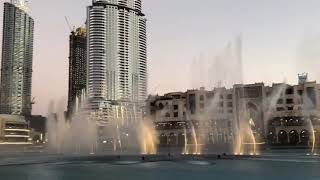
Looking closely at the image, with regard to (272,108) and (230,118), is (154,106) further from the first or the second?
(272,108)

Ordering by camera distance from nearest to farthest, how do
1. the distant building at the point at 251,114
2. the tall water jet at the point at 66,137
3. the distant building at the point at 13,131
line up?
the tall water jet at the point at 66,137 < the distant building at the point at 251,114 < the distant building at the point at 13,131

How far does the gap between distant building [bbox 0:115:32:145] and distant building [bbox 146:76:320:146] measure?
53.6 m

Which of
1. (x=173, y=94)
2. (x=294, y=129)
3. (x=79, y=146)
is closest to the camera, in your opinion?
(x=79, y=146)

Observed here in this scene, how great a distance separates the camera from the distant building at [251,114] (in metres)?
142

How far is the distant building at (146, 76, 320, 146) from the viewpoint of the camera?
142375 millimetres

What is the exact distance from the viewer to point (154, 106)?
174250 millimetres

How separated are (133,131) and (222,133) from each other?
1270 inches

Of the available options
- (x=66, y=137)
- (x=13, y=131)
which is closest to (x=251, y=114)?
(x=66, y=137)

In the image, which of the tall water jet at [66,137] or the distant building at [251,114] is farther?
the distant building at [251,114]

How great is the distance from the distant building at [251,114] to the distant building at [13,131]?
53.6 m

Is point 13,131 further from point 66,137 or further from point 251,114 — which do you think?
point 251,114

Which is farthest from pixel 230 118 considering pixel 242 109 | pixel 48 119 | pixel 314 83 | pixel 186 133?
pixel 48 119

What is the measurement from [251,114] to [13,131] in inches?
3482

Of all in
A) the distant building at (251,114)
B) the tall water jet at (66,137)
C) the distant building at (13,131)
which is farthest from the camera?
the distant building at (13,131)
